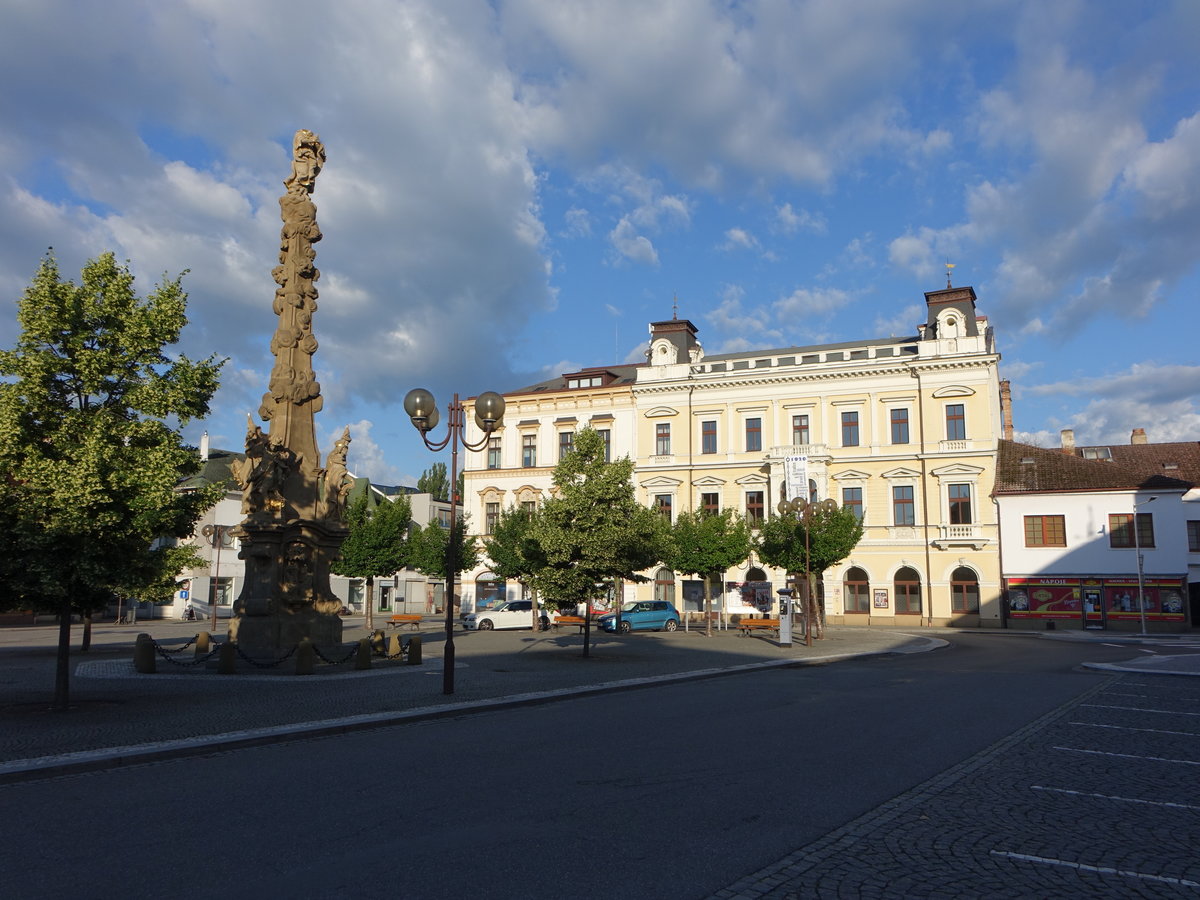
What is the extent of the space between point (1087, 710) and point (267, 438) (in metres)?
18.5

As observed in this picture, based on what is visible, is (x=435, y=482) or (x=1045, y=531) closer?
(x=1045, y=531)

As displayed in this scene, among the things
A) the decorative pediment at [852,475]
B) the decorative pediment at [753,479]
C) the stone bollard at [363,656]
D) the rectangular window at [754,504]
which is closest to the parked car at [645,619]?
the rectangular window at [754,504]

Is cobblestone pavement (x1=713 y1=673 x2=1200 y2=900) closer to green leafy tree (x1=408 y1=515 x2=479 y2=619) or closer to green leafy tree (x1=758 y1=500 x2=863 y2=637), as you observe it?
green leafy tree (x1=758 y1=500 x2=863 y2=637)

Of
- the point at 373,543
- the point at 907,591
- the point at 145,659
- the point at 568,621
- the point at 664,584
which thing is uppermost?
the point at 373,543

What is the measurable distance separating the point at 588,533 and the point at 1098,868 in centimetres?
1876

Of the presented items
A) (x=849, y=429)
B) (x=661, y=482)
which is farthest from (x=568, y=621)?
(x=849, y=429)

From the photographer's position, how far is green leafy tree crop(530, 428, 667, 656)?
2425 cm

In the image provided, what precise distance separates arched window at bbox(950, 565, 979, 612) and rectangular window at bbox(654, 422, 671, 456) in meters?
18.6

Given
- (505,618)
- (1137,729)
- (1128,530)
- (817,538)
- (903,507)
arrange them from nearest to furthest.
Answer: (1137,729) < (817,538) < (505,618) < (1128,530) < (903,507)

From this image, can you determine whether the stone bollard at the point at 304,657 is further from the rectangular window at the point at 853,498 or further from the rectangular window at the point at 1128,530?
the rectangular window at the point at 1128,530

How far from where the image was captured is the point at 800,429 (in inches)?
2024

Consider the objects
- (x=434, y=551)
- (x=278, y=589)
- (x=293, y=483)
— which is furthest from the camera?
(x=434, y=551)

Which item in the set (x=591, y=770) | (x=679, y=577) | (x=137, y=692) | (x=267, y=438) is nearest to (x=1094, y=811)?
(x=591, y=770)

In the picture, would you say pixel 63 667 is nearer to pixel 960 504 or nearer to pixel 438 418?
pixel 438 418
